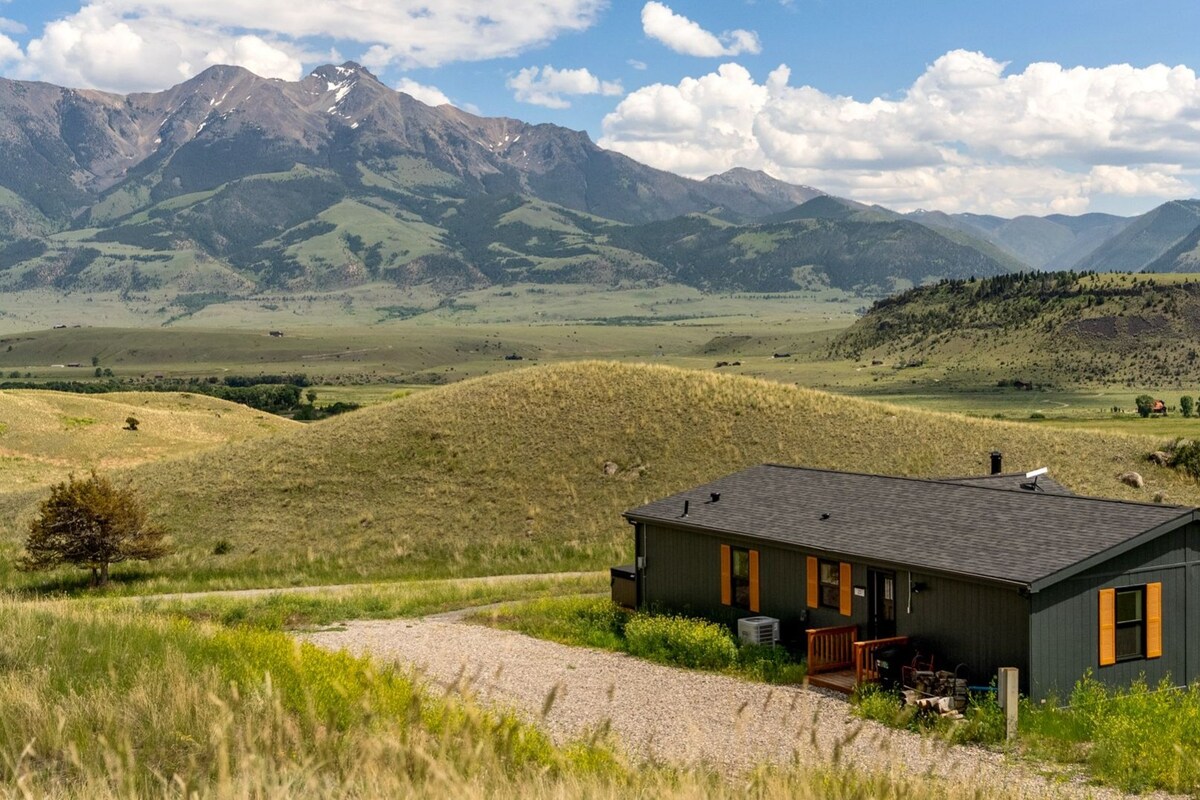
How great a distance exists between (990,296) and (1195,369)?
4045 cm

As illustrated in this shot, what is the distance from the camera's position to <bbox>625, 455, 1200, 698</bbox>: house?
20828 mm

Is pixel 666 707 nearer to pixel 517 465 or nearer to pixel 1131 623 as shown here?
pixel 1131 623

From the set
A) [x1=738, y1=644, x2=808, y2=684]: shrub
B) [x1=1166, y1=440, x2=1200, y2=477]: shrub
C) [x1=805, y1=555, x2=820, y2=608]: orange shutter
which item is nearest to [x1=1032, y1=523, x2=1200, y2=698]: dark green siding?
[x1=738, y1=644, x2=808, y2=684]: shrub

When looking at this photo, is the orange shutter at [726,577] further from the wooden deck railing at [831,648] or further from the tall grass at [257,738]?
the tall grass at [257,738]

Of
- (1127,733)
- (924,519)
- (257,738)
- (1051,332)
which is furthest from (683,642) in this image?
(1051,332)

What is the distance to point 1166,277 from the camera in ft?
562

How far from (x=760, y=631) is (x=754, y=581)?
171cm

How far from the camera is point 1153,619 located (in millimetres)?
21641

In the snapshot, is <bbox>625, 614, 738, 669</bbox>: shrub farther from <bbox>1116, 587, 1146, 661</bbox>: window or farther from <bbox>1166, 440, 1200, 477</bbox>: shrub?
<bbox>1166, 440, 1200, 477</bbox>: shrub

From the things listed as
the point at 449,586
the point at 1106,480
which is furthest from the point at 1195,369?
the point at 449,586

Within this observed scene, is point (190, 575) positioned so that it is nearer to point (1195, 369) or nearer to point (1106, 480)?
point (1106, 480)

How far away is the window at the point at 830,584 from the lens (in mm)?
25109

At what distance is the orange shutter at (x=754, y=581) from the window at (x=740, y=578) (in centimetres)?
35

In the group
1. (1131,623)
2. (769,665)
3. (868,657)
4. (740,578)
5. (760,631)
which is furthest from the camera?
(740,578)
